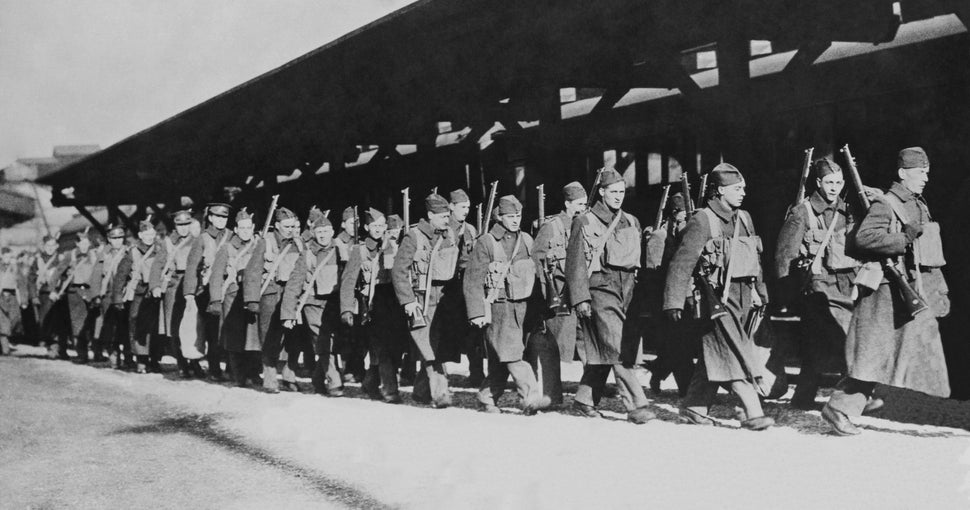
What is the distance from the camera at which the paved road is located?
5.16 m

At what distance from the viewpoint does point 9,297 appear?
16.9 m

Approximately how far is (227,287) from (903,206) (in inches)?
283

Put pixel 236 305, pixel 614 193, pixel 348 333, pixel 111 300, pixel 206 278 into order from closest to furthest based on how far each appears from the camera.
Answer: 1. pixel 614 193
2. pixel 348 333
3. pixel 236 305
4. pixel 206 278
5. pixel 111 300

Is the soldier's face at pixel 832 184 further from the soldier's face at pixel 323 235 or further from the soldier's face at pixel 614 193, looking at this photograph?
the soldier's face at pixel 323 235

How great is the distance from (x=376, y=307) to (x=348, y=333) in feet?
3.83

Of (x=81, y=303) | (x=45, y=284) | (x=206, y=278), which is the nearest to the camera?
(x=206, y=278)

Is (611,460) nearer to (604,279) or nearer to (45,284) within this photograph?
(604,279)

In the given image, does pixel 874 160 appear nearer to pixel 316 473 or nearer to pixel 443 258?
pixel 443 258

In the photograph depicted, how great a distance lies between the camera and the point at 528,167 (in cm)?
1141

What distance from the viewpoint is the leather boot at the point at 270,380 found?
10258mm

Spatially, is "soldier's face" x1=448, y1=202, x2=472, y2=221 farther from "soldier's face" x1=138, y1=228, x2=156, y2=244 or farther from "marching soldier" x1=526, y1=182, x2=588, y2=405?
"soldier's face" x1=138, y1=228, x2=156, y2=244

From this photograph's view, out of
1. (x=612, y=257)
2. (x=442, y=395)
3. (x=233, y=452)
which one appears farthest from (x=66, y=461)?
(x=612, y=257)

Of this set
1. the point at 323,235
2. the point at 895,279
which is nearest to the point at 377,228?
the point at 323,235

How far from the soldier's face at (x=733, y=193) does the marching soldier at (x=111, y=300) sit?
9.14m
